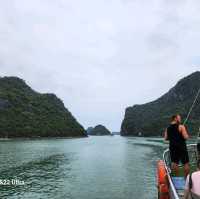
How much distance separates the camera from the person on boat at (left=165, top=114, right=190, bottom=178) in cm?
1361

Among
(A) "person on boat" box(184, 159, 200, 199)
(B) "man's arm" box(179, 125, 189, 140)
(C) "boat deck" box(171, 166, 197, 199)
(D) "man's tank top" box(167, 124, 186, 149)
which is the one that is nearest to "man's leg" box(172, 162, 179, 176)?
(C) "boat deck" box(171, 166, 197, 199)

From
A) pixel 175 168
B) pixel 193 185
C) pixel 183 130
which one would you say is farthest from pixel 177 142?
pixel 193 185

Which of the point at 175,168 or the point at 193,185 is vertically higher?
the point at 193,185

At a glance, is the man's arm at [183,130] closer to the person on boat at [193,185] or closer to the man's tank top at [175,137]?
the man's tank top at [175,137]

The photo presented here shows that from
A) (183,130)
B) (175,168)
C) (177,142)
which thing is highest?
(183,130)

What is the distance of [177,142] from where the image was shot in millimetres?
13859

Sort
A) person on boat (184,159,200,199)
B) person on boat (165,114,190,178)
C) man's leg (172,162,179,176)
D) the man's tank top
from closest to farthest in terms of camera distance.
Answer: person on boat (184,159,200,199) → person on boat (165,114,190,178) → the man's tank top → man's leg (172,162,179,176)

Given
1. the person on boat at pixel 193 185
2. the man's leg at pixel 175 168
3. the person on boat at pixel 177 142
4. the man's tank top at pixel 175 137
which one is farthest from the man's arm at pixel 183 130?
the person on boat at pixel 193 185

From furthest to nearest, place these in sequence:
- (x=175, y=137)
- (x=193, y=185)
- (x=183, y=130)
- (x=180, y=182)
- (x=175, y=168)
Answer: (x=175, y=168) < (x=175, y=137) < (x=183, y=130) < (x=180, y=182) < (x=193, y=185)

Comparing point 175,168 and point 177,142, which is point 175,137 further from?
point 175,168

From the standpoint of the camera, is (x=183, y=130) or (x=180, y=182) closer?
(x=180, y=182)

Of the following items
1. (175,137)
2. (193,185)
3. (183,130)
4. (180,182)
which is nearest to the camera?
(193,185)

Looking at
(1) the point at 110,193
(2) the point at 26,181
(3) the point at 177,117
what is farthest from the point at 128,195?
(3) the point at 177,117

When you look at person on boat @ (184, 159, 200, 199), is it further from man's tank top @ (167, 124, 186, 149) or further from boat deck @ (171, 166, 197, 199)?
man's tank top @ (167, 124, 186, 149)
